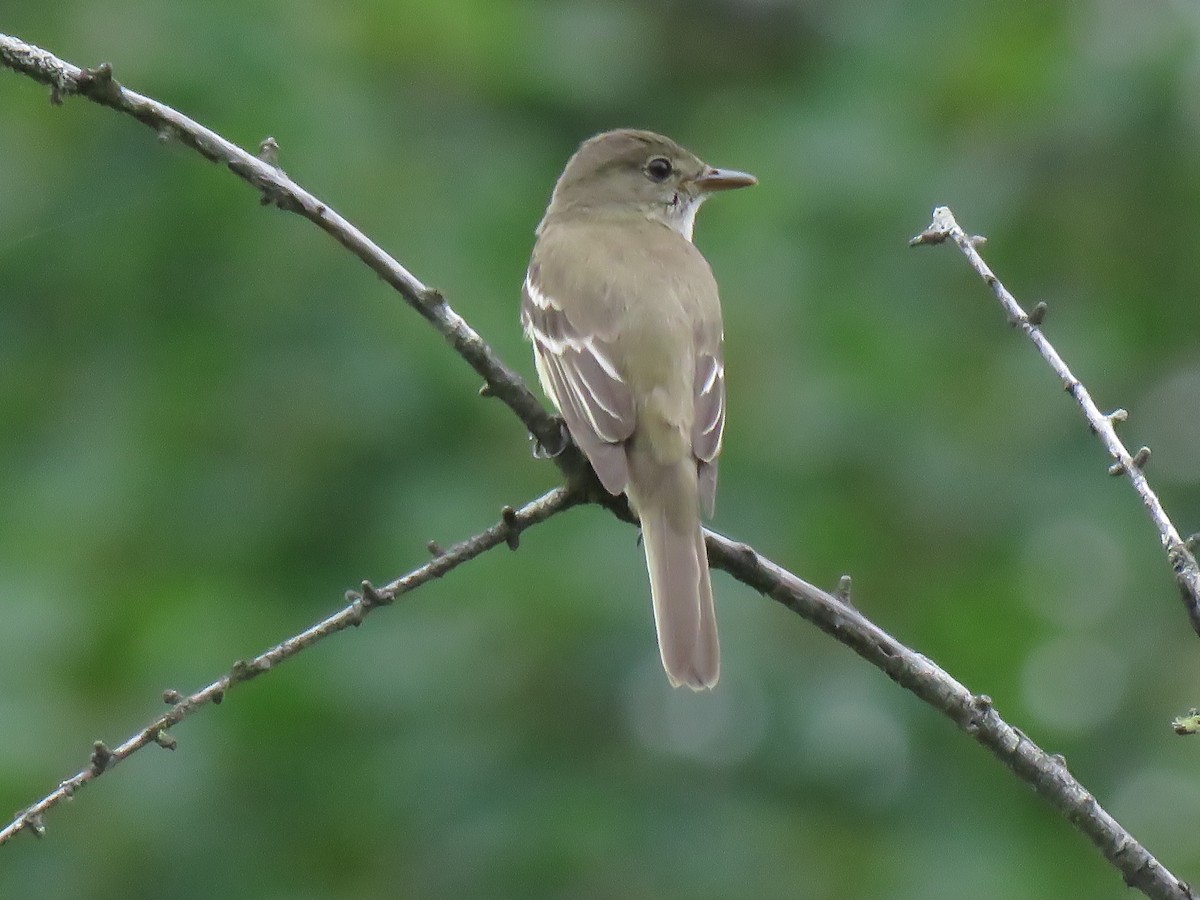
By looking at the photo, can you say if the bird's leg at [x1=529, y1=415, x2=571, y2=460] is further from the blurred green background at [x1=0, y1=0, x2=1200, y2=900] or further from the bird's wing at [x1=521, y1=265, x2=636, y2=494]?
the blurred green background at [x1=0, y1=0, x2=1200, y2=900]

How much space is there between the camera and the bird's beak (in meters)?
5.87

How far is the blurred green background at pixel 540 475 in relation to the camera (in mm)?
5926

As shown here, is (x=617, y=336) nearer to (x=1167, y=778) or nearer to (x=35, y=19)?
(x=1167, y=778)

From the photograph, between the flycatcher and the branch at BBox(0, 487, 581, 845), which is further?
the flycatcher

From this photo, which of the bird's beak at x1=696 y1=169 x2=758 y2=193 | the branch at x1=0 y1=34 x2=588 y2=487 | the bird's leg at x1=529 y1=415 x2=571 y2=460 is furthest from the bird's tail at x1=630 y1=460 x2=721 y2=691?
the bird's beak at x1=696 y1=169 x2=758 y2=193

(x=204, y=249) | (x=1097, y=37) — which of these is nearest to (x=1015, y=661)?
(x=1097, y=37)

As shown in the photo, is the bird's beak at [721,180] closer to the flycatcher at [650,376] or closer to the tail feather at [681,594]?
the flycatcher at [650,376]

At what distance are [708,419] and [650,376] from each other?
172mm

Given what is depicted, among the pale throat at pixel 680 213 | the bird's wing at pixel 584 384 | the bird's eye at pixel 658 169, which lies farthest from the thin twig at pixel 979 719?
the bird's eye at pixel 658 169

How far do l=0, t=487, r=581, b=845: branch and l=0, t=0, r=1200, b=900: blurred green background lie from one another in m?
2.54

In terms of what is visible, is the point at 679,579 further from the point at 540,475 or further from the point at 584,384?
the point at 540,475

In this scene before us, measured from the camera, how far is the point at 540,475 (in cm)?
643

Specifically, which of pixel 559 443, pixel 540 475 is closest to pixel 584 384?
pixel 559 443

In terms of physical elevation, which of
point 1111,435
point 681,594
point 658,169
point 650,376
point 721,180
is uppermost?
point 658,169
